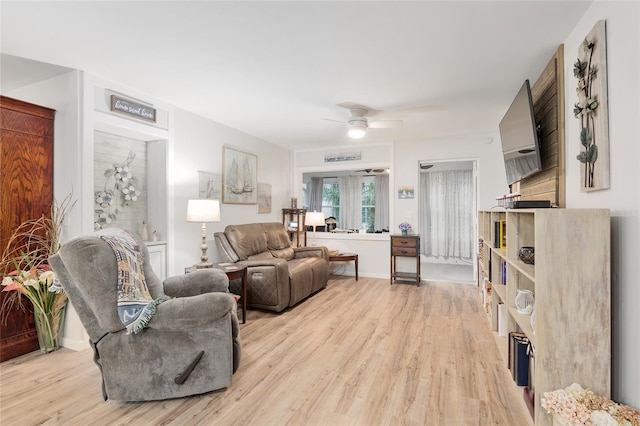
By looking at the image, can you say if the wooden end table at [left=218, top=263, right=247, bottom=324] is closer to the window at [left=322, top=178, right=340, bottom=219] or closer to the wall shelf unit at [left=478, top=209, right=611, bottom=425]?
the wall shelf unit at [left=478, top=209, right=611, bottom=425]

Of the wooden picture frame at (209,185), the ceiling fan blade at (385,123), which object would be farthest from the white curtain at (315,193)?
the ceiling fan blade at (385,123)

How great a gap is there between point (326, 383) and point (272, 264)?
168 cm

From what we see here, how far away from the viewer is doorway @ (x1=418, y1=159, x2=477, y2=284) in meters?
7.08

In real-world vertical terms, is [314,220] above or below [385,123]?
below

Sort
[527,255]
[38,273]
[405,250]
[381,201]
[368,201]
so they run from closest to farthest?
[527,255], [38,273], [405,250], [381,201], [368,201]

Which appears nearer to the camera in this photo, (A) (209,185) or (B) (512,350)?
(B) (512,350)

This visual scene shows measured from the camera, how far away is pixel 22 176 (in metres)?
2.71

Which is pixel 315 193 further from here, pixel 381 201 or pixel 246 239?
pixel 246 239

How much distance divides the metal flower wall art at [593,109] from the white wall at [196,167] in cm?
378

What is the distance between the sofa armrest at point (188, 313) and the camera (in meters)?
1.90

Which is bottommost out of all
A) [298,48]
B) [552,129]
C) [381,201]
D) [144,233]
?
[144,233]

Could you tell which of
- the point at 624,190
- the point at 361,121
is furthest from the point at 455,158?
the point at 624,190

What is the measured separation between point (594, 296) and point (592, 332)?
18cm

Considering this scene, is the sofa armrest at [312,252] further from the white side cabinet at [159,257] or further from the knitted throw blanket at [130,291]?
the knitted throw blanket at [130,291]
